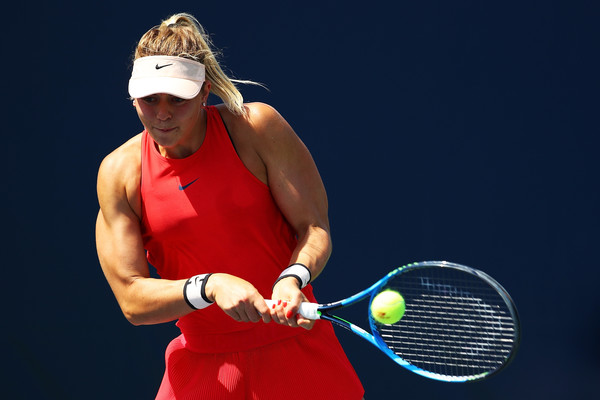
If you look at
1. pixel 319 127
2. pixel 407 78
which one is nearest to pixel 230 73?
pixel 319 127

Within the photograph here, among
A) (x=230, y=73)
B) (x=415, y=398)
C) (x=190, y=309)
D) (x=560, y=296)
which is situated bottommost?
(x=415, y=398)

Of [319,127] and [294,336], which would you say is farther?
[319,127]

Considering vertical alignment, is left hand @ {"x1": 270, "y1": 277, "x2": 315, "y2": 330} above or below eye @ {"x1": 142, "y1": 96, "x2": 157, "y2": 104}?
below

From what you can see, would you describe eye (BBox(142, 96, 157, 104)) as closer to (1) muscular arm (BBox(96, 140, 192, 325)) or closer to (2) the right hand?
(1) muscular arm (BBox(96, 140, 192, 325))

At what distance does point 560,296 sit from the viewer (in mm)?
4020

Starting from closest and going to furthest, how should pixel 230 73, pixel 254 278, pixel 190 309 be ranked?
pixel 190 309 < pixel 254 278 < pixel 230 73

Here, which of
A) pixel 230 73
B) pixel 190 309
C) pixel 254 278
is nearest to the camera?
pixel 190 309

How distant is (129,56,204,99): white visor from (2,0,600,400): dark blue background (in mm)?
1671

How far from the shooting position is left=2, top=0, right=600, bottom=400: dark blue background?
3.91 m

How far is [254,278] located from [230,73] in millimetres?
1702

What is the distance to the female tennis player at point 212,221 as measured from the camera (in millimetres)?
2336

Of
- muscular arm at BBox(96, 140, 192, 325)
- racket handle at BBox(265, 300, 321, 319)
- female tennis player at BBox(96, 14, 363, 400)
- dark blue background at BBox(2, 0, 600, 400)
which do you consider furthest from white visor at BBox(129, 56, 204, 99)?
dark blue background at BBox(2, 0, 600, 400)

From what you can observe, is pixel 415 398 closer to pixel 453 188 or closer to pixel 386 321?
pixel 453 188

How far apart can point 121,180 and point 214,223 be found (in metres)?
0.29
